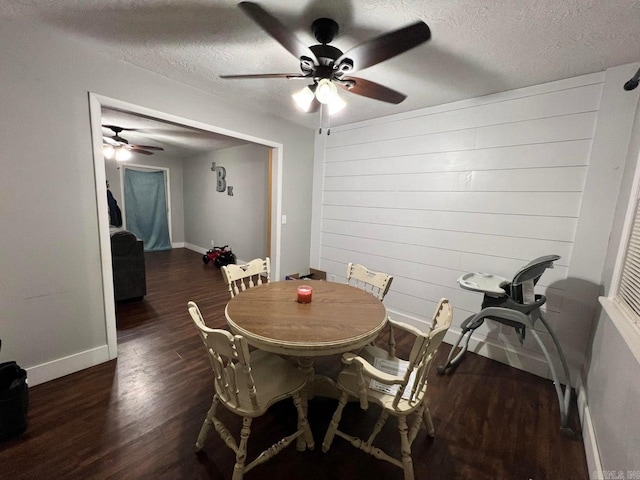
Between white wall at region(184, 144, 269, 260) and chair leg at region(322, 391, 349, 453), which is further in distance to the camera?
white wall at region(184, 144, 269, 260)

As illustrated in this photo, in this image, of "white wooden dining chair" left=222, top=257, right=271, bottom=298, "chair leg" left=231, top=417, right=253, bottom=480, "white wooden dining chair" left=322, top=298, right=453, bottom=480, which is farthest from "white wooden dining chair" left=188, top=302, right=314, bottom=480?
"white wooden dining chair" left=222, top=257, right=271, bottom=298

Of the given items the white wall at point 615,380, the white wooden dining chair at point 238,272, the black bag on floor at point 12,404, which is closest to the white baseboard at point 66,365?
the black bag on floor at point 12,404

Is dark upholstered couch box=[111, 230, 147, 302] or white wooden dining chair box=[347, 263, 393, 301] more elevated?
white wooden dining chair box=[347, 263, 393, 301]

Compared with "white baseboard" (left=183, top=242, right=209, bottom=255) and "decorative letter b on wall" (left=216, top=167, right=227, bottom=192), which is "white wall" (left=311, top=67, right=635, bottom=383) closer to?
"decorative letter b on wall" (left=216, top=167, right=227, bottom=192)

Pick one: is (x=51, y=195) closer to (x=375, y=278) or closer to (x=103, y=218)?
(x=103, y=218)

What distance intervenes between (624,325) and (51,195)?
3446 mm

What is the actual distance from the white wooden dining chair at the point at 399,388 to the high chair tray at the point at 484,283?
2.26 ft

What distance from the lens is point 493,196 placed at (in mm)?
2348

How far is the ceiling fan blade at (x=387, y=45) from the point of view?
1.13 m

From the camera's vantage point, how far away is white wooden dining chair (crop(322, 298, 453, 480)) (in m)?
1.13

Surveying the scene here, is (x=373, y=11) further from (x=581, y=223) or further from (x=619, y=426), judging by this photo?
(x=619, y=426)

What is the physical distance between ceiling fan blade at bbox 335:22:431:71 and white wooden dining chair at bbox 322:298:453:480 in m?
1.27

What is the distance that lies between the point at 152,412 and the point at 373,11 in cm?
267

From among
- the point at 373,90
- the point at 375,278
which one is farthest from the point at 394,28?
the point at 375,278
